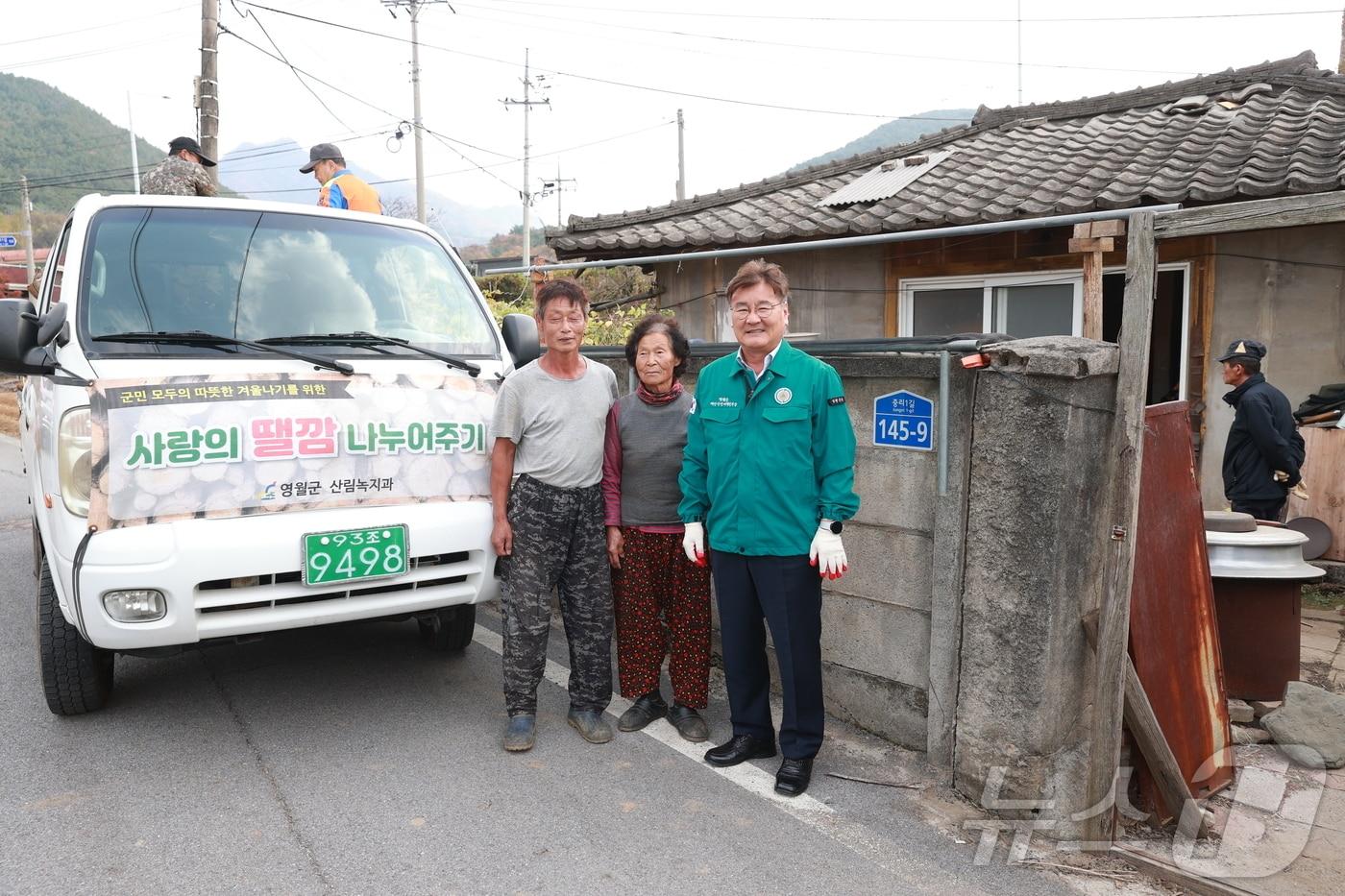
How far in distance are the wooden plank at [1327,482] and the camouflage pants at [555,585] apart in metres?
5.64

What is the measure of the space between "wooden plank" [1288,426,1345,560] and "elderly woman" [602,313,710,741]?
5.35 m

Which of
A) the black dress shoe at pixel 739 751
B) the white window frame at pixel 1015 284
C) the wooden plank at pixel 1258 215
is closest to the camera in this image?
the wooden plank at pixel 1258 215

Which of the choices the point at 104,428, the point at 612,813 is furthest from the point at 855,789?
the point at 104,428

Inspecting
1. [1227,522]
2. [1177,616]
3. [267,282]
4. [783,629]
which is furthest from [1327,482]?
[267,282]

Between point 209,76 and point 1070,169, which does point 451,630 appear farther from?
point 209,76

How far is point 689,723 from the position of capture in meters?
3.74

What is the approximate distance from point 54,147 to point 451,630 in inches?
3119

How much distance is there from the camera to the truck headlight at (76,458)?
3113mm

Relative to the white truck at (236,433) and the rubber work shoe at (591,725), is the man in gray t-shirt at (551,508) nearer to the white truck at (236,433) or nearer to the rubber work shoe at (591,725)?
the rubber work shoe at (591,725)

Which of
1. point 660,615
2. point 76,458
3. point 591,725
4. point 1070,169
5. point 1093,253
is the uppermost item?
point 1070,169

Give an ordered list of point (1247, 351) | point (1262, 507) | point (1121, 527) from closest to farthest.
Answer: point (1121, 527) < point (1247, 351) < point (1262, 507)

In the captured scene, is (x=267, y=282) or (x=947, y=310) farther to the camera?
(x=947, y=310)

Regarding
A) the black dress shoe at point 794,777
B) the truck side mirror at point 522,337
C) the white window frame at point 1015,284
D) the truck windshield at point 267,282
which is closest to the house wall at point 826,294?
the white window frame at point 1015,284

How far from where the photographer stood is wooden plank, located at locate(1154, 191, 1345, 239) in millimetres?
2521
